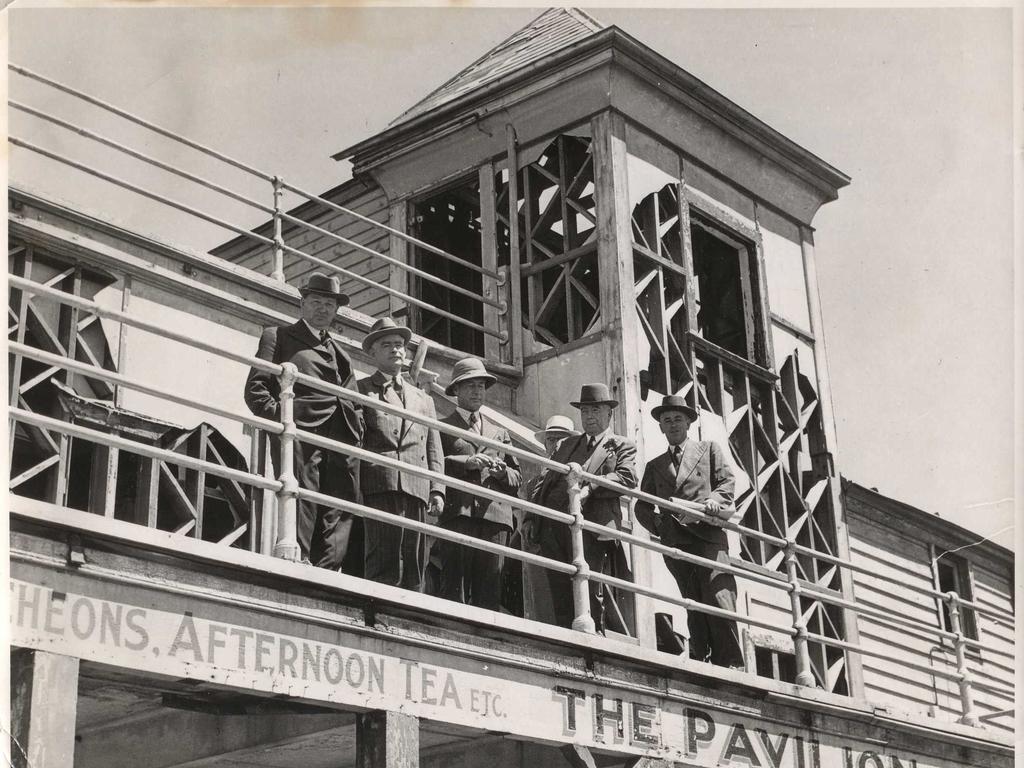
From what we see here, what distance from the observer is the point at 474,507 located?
10.8 meters

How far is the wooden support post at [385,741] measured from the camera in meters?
8.95

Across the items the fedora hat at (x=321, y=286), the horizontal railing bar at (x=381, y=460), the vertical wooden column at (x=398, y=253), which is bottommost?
the horizontal railing bar at (x=381, y=460)

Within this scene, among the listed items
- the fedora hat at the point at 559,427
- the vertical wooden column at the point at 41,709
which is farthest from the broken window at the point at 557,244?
the vertical wooden column at the point at 41,709

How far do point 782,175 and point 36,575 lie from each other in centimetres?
1120

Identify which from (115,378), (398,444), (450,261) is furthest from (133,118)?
(450,261)

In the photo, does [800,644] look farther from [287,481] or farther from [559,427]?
[287,481]

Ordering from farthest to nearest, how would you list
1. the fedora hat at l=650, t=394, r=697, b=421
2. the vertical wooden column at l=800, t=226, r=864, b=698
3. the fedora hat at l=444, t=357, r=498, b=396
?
the vertical wooden column at l=800, t=226, r=864, b=698
the fedora hat at l=650, t=394, r=697, b=421
the fedora hat at l=444, t=357, r=498, b=396

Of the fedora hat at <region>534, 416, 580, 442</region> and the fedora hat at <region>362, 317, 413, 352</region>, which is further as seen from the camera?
the fedora hat at <region>534, 416, 580, 442</region>

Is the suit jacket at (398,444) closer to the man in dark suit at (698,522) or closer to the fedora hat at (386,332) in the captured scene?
the fedora hat at (386,332)

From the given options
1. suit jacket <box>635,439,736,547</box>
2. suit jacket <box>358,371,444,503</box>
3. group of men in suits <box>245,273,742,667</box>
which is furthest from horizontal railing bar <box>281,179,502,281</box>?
suit jacket <box>635,439,736,547</box>

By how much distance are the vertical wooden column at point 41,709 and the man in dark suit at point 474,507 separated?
11.7 ft

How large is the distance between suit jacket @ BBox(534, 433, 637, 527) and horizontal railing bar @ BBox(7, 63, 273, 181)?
3.61 m

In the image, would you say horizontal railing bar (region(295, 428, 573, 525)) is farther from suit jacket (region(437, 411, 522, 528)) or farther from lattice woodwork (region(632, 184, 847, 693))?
lattice woodwork (region(632, 184, 847, 693))

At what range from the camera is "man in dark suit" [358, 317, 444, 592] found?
32.5 feet
